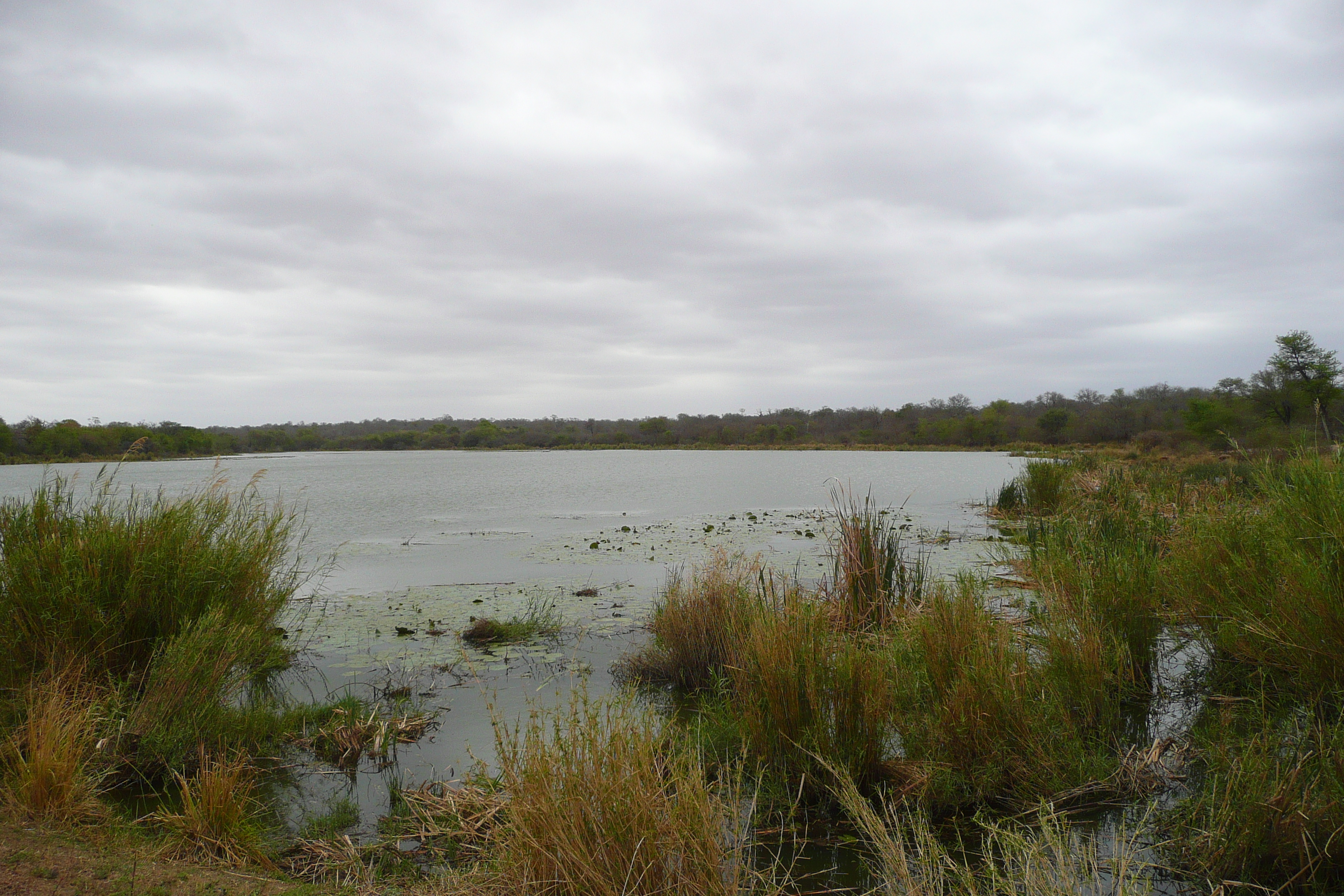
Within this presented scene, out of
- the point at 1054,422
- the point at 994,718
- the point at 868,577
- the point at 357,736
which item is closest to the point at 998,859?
the point at 994,718

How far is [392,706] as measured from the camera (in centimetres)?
637

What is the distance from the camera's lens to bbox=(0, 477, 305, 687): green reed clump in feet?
17.0

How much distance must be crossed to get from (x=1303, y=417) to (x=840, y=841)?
164 ft

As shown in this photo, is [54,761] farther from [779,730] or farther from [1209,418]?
[1209,418]

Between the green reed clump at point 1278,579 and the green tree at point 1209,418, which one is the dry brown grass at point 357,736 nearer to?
the green reed clump at point 1278,579

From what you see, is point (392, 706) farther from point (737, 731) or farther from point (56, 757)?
point (737, 731)

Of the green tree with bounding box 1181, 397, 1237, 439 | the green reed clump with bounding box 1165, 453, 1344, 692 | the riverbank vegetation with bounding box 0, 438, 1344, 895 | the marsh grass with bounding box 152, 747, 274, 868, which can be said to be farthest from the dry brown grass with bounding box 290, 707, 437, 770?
the green tree with bounding box 1181, 397, 1237, 439

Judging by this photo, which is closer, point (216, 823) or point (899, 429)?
point (216, 823)

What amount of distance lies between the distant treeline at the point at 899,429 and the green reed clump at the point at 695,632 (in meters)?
5.00

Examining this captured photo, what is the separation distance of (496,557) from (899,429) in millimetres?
87688

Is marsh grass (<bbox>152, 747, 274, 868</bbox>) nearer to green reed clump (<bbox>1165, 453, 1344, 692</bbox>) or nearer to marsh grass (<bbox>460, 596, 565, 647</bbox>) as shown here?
marsh grass (<bbox>460, 596, 565, 647</bbox>)

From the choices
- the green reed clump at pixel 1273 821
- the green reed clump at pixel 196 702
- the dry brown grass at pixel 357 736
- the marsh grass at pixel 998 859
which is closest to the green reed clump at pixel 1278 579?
the green reed clump at pixel 1273 821

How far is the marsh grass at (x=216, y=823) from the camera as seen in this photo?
3785 mm

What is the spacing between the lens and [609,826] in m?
2.90
